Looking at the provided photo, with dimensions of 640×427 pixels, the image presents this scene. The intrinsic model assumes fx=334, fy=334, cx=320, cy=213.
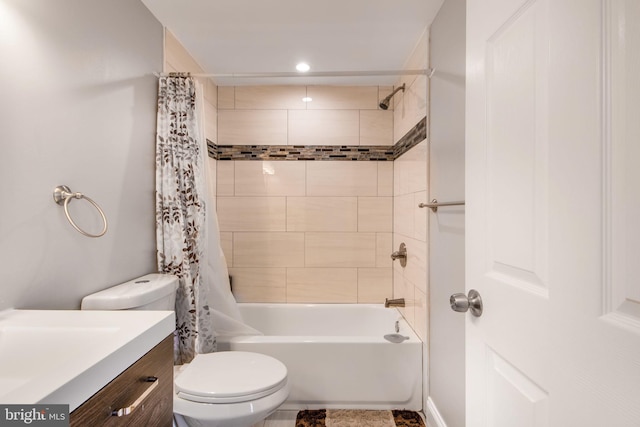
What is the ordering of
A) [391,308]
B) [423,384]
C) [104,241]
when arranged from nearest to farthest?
[104,241], [423,384], [391,308]

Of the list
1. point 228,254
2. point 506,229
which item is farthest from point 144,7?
point 506,229

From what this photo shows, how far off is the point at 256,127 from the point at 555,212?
100 inches

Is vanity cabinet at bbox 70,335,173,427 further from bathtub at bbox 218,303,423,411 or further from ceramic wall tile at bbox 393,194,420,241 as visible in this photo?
ceramic wall tile at bbox 393,194,420,241

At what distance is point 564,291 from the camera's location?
22.6 inches

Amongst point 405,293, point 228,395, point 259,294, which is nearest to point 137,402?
point 228,395

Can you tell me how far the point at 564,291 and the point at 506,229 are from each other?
0.68 feet

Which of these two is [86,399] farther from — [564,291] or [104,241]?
[104,241]

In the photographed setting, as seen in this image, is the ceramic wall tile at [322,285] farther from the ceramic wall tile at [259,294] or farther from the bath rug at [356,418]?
the bath rug at [356,418]

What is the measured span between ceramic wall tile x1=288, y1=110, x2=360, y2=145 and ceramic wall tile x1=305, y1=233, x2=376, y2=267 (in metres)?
0.79

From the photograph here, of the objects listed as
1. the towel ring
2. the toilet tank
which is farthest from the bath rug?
the towel ring

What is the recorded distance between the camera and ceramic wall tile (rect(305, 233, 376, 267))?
2.83 m

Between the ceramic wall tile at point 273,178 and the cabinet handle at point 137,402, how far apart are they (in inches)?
80.6

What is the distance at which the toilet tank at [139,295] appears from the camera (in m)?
1.31

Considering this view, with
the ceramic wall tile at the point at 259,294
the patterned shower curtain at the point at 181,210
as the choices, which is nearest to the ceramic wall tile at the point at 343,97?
the patterned shower curtain at the point at 181,210
